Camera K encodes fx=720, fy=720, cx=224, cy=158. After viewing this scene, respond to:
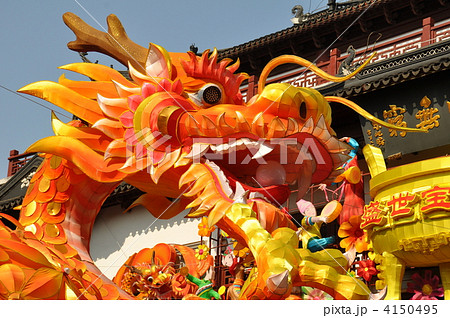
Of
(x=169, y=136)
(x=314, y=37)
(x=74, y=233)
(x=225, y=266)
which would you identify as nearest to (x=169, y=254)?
(x=225, y=266)

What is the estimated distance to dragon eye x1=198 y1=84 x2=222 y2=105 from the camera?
4461mm

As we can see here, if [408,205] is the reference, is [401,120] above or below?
above

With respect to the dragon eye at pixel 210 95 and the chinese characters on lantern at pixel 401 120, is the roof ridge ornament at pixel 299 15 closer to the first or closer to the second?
the chinese characters on lantern at pixel 401 120

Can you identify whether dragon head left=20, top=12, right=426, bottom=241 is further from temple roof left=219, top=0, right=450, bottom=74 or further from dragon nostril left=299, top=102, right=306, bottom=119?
temple roof left=219, top=0, right=450, bottom=74

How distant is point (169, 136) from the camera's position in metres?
4.29

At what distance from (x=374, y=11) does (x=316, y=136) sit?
6.14 metres

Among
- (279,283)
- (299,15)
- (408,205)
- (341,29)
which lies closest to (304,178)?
(279,283)

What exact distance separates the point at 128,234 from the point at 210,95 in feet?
20.0

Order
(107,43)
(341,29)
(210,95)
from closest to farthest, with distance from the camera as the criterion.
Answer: (210,95), (107,43), (341,29)

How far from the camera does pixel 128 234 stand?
10.2m

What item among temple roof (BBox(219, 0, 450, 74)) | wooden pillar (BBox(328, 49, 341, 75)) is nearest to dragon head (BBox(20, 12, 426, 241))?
wooden pillar (BBox(328, 49, 341, 75))
